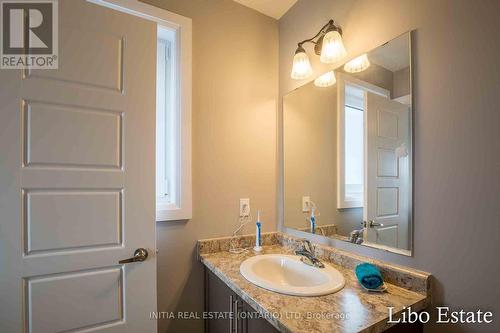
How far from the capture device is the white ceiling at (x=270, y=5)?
1.61 m

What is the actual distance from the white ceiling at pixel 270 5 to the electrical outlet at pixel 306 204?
1.30 m

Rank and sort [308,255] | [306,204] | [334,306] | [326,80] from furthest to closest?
[306,204]
[326,80]
[308,255]
[334,306]

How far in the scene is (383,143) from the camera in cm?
111

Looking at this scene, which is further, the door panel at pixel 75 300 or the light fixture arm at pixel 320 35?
the light fixture arm at pixel 320 35

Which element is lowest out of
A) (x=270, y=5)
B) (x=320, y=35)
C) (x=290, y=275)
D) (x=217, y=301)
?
Result: (x=217, y=301)

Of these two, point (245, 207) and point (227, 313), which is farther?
point (245, 207)

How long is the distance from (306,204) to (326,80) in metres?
0.76

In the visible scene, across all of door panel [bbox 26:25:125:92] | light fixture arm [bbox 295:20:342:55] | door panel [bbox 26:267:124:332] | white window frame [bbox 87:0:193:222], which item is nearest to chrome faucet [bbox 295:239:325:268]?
white window frame [bbox 87:0:193:222]

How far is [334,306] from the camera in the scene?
85 cm

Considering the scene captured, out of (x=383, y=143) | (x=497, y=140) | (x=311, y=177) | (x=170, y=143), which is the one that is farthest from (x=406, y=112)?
(x=170, y=143)

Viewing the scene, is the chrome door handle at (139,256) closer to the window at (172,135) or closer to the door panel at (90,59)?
the window at (172,135)

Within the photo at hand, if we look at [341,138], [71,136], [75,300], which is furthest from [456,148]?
[75,300]

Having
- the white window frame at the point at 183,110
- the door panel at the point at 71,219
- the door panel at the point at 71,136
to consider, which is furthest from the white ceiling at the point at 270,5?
the door panel at the point at 71,219

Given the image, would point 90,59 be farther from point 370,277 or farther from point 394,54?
point 370,277
